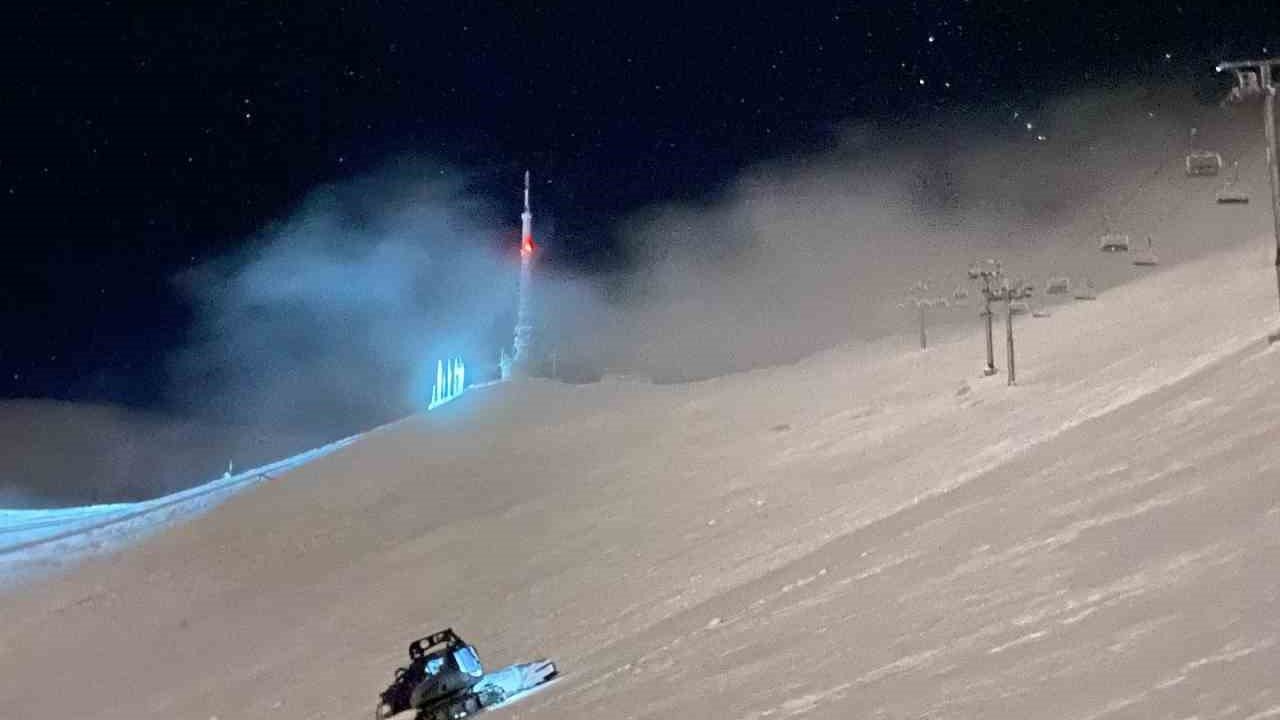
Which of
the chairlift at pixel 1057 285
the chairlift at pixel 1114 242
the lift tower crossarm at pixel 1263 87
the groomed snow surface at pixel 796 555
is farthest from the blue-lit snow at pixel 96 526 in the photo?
the lift tower crossarm at pixel 1263 87

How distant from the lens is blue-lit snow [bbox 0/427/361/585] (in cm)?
4916

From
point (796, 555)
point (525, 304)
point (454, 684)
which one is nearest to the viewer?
point (454, 684)

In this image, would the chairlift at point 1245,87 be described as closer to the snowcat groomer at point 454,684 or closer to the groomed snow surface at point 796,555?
the groomed snow surface at point 796,555

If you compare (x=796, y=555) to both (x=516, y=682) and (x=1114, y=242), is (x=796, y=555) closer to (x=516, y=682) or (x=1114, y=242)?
(x=516, y=682)

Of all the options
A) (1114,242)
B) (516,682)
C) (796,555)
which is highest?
(1114,242)

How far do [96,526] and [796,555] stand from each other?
4522cm

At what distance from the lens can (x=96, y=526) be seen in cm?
5662

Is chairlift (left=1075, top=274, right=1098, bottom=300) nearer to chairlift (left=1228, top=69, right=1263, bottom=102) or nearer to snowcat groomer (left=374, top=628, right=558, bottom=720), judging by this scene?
chairlift (left=1228, top=69, right=1263, bottom=102)

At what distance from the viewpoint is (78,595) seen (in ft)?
134

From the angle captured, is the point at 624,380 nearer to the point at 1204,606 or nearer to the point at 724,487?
the point at 724,487

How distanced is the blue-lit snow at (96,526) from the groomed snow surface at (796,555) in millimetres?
2830

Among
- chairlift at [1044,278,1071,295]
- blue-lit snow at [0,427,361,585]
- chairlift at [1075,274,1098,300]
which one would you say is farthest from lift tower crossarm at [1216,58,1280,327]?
blue-lit snow at [0,427,361,585]

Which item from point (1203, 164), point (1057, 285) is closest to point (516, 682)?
point (1203, 164)

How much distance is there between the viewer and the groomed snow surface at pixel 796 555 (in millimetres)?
10461
